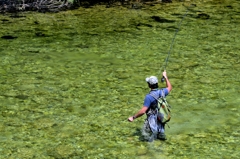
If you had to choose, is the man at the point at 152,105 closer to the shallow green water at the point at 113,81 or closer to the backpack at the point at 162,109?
the backpack at the point at 162,109

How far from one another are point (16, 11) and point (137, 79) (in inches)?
371

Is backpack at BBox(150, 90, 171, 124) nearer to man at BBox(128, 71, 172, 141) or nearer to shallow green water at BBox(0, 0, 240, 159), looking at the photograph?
man at BBox(128, 71, 172, 141)

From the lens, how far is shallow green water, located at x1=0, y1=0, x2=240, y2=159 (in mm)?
8414

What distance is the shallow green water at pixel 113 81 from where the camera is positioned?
841 cm

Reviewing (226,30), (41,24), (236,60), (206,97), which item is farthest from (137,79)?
(41,24)

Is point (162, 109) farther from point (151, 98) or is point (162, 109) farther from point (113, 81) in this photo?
point (113, 81)

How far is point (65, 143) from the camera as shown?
8461 millimetres

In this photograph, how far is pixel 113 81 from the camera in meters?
11.6

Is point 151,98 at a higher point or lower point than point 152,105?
higher

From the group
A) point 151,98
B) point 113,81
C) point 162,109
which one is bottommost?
point 113,81

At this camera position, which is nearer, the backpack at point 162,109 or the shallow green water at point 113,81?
the backpack at point 162,109

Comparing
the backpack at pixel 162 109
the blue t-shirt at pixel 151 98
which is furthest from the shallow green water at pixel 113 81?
the blue t-shirt at pixel 151 98

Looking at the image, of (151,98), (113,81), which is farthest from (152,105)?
(113,81)

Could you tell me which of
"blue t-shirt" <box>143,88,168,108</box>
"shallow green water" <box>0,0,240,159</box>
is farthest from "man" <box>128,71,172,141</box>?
"shallow green water" <box>0,0,240,159</box>
